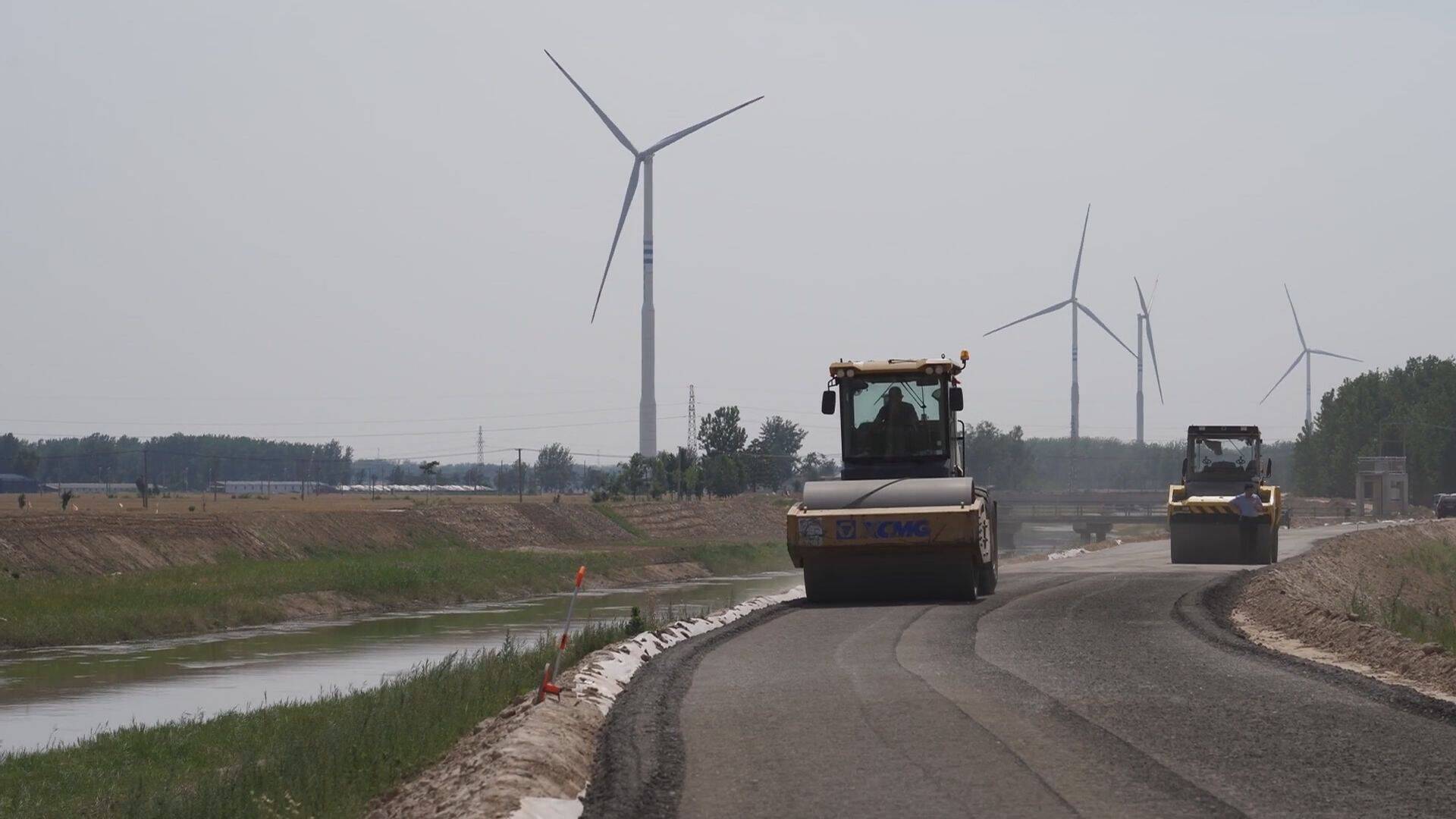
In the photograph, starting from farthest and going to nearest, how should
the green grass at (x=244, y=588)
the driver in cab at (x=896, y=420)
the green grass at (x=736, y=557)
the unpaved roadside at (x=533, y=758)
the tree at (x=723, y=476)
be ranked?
the tree at (x=723, y=476) → the green grass at (x=736, y=557) → the green grass at (x=244, y=588) → the driver in cab at (x=896, y=420) → the unpaved roadside at (x=533, y=758)

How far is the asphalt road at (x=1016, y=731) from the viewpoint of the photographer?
1025 cm

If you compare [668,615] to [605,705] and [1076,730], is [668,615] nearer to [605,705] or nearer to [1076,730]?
[605,705]

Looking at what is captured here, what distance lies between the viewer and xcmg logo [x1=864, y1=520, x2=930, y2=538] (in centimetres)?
2416

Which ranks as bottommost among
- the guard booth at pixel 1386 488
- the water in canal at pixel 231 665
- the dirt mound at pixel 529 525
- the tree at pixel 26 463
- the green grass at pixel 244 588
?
the water in canal at pixel 231 665

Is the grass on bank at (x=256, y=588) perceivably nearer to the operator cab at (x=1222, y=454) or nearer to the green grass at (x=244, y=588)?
the green grass at (x=244, y=588)

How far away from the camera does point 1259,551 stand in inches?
1654

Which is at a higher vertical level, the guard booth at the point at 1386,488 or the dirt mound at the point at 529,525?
the guard booth at the point at 1386,488

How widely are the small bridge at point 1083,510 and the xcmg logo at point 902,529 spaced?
78789mm

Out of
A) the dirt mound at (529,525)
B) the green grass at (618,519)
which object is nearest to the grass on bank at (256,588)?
the dirt mound at (529,525)

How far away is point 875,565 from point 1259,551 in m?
20.9

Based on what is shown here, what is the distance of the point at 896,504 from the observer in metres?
24.6

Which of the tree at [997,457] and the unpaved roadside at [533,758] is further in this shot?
the tree at [997,457]

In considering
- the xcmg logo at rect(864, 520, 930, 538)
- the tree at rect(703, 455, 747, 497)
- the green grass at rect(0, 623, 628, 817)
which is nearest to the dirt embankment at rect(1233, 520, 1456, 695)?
the xcmg logo at rect(864, 520, 930, 538)

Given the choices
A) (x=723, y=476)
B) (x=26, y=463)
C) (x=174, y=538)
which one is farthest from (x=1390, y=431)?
(x=26, y=463)
